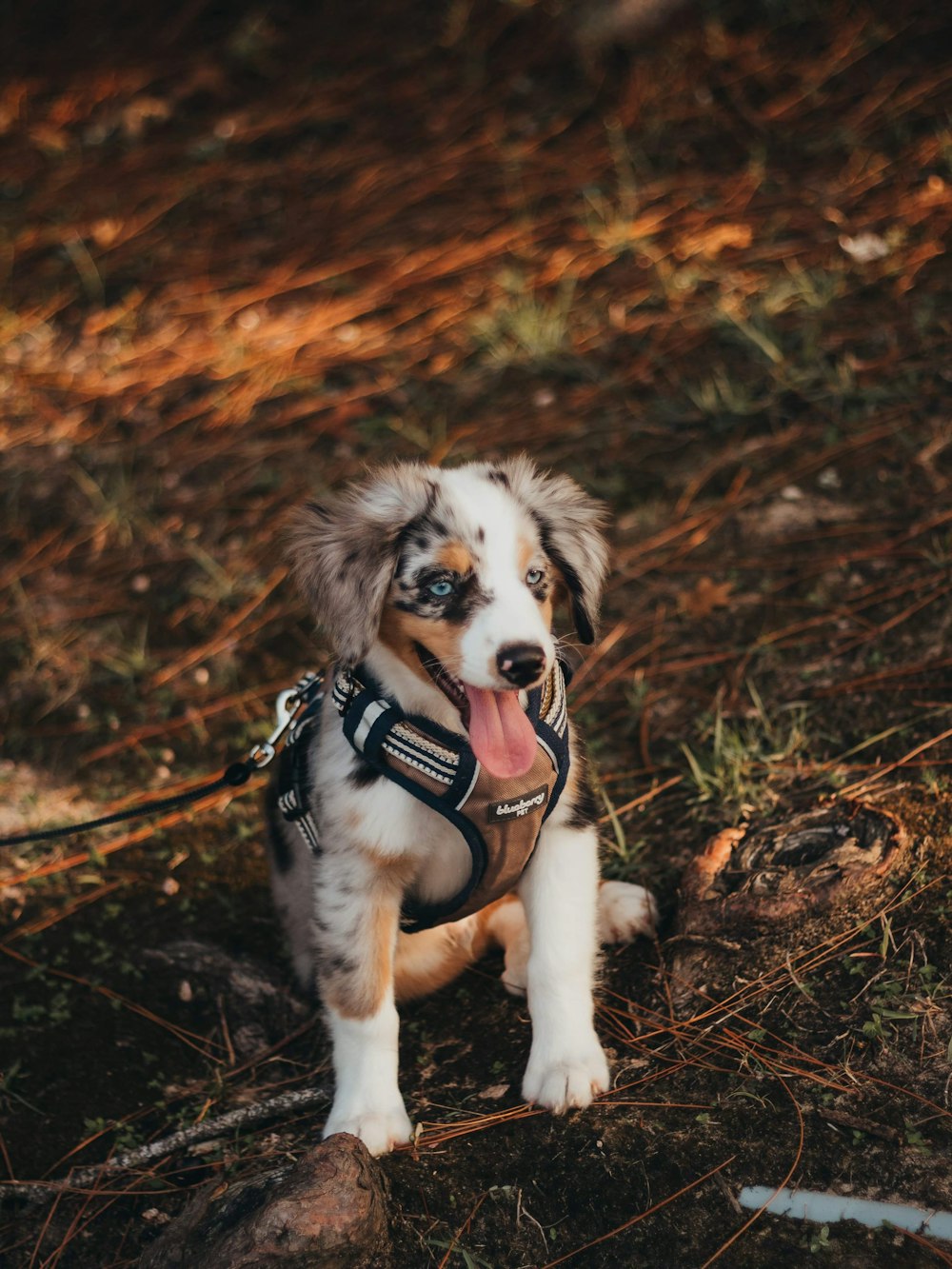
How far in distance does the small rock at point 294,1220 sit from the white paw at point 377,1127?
0.14 meters

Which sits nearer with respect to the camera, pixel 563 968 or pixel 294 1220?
pixel 294 1220

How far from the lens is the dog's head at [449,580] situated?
2229 mm

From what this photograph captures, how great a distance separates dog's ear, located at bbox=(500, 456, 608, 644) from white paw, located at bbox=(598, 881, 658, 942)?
2.08 ft

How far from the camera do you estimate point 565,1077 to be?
2299 millimetres

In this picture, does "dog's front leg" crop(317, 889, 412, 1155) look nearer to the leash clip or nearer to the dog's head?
the dog's head

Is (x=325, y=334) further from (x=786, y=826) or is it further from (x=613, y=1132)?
(x=613, y=1132)

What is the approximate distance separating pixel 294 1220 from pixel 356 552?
1259 mm

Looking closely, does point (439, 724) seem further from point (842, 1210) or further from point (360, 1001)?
point (842, 1210)

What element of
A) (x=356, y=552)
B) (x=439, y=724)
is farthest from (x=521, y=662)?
(x=356, y=552)

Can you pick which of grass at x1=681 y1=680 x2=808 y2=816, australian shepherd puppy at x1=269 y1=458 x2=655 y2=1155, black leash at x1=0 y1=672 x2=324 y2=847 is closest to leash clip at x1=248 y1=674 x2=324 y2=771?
black leash at x1=0 y1=672 x2=324 y2=847

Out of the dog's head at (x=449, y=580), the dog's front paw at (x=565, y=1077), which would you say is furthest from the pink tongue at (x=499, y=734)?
the dog's front paw at (x=565, y=1077)

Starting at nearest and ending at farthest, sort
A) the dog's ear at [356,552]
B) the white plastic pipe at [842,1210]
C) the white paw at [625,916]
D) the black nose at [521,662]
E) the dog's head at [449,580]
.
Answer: the white plastic pipe at [842,1210], the black nose at [521,662], the dog's head at [449,580], the dog's ear at [356,552], the white paw at [625,916]

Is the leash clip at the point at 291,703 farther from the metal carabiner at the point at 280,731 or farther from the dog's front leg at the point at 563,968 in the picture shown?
the dog's front leg at the point at 563,968

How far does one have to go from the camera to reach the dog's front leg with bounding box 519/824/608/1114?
2.31 metres
